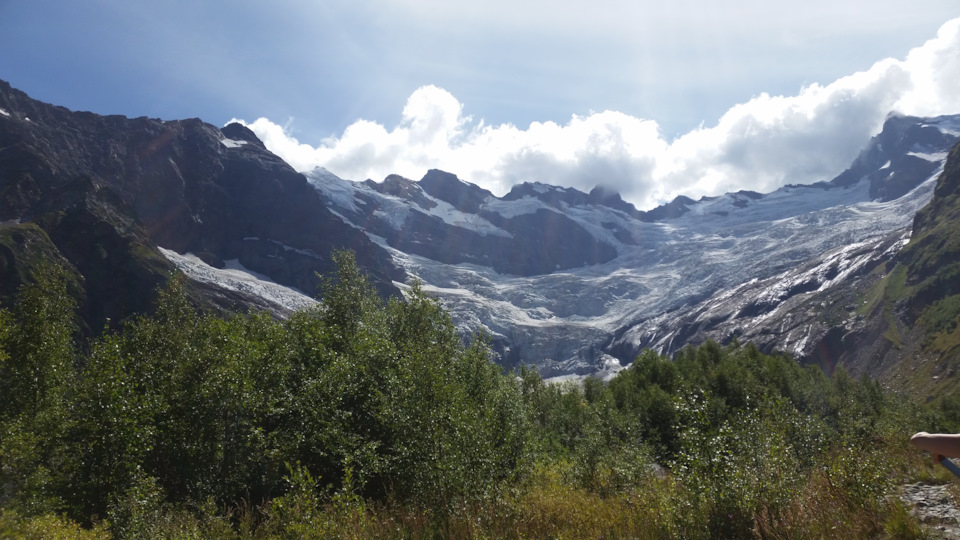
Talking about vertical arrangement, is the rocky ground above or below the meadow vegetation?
above

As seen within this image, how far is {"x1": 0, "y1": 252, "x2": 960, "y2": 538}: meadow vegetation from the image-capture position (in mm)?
12047

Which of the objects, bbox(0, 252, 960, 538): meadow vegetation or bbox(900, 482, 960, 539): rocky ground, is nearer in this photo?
bbox(900, 482, 960, 539): rocky ground

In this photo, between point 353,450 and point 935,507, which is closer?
point 935,507

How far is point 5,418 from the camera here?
24453 mm

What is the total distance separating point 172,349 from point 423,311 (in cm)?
1491

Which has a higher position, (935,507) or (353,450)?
(935,507)

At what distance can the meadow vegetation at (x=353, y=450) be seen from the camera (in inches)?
474

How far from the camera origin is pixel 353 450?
65.6 feet

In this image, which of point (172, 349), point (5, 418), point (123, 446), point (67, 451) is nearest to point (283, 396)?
point (123, 446)

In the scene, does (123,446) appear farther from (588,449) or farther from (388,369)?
(588,449)

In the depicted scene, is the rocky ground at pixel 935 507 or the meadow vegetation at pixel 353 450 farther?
the meadow vegetation at pixel 353 450

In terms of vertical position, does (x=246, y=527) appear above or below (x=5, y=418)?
above

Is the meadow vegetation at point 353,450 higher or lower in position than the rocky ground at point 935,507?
lower

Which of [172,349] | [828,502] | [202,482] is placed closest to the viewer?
[828,502]
